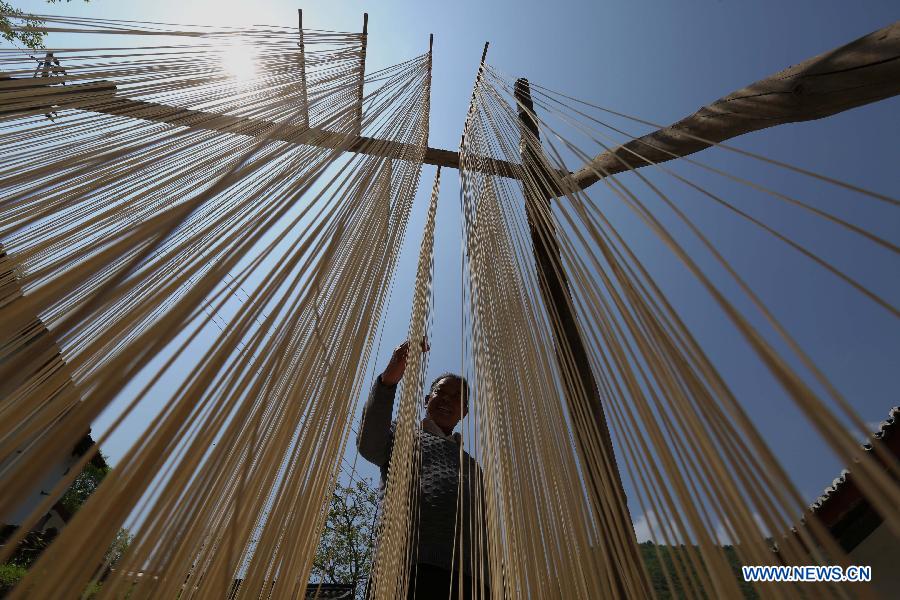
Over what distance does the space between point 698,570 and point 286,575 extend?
341mm

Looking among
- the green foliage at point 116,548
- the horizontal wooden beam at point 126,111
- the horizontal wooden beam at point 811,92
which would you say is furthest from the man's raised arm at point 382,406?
the green foliage at point 116,548

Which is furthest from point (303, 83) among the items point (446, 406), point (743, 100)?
point (446, 406)

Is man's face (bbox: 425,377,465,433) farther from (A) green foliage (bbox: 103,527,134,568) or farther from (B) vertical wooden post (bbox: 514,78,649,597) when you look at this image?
(A) green foliage (bbox: 103,527,134,568)

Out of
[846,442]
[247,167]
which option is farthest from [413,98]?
[846,442]

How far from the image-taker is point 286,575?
1.49ft

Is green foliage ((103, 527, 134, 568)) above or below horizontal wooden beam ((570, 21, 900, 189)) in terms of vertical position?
below

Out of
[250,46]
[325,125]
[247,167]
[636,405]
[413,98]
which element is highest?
[413,98]

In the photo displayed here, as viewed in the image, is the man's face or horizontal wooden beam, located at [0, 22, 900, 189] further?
the man's face

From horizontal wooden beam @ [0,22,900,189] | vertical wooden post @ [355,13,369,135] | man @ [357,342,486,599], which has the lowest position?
man @ [357,342,486,599]

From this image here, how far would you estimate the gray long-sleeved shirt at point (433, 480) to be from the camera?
104cm

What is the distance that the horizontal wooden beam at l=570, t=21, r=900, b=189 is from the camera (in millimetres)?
665

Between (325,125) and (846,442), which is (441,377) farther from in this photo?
(846,442)

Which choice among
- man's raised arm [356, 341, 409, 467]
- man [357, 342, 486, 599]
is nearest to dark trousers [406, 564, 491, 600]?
man [357, 342, 486, 599]

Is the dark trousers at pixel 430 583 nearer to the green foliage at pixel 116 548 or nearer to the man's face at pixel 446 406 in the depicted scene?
the man's face at pixel 446 406
